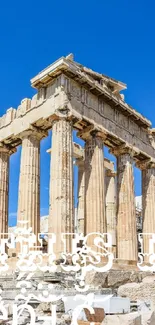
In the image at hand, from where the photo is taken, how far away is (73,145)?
21.8 m

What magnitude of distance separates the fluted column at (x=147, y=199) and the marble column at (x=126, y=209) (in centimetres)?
234

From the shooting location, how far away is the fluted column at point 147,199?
79.4ft

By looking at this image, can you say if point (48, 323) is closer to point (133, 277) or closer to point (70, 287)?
point (70, 287)

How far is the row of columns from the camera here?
17.6 m

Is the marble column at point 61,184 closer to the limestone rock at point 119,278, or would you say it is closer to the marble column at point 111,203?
the limestone rock at point 119,278

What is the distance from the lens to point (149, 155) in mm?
24875

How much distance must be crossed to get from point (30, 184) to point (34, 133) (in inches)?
104

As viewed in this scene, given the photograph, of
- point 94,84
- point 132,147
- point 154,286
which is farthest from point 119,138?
point 154,286

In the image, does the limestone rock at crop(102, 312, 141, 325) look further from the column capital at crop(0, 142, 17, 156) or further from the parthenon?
the column capital at crop(0, 142, 17, 156)

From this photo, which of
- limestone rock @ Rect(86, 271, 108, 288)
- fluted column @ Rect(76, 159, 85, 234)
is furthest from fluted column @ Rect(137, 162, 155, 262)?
limestone rock @ Rect(86, 271, 108, 288)

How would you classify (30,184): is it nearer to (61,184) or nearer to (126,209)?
(61,184)

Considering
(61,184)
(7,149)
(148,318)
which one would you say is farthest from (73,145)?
(148,318)

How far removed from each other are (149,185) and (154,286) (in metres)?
15.0

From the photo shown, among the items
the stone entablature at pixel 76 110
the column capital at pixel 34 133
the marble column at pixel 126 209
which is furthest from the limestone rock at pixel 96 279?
the column capital at pixel 34 133
